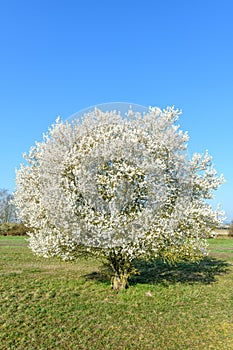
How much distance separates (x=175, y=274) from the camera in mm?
22172

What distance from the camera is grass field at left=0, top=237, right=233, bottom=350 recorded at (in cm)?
1053

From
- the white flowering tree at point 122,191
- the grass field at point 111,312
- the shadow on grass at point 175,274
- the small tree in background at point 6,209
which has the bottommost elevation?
the grass field at point 111,312

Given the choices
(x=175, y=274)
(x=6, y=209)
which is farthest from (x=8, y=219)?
(x=175, y=274)

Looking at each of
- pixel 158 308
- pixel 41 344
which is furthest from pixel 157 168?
pixel 41 344

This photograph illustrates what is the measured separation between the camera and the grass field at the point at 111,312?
34.6ft

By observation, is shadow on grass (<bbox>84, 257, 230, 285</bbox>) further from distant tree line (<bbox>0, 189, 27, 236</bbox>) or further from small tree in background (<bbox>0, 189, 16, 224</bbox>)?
small tree in background (<bbox>0, 189, 16, 224</bbox>)

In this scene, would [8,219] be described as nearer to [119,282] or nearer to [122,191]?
[119,282]

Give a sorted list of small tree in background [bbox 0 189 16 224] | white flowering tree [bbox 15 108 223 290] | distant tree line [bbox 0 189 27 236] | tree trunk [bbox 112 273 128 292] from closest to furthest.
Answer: white flowering tree [bbox 15 108 223 290]
tree trunk [bbox 112 273 128 292]
distant tree line [bbox 0 189 27 236]
small tree in background [bbox 0 189 16 224]

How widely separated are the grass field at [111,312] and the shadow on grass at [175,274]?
0.41 feet

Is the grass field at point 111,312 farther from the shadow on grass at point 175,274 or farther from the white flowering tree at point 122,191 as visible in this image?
the white flowering tree at point 122,191

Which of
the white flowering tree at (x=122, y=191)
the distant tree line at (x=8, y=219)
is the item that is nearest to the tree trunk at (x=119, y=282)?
the white flowering tree at (x=122, y=191)

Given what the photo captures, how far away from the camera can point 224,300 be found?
1606 centimetres

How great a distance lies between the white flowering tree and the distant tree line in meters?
46.2

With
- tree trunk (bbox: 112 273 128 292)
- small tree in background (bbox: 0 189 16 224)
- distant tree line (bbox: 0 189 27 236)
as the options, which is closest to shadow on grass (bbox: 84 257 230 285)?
tree trunk (bbox: 112 273 128 292)
